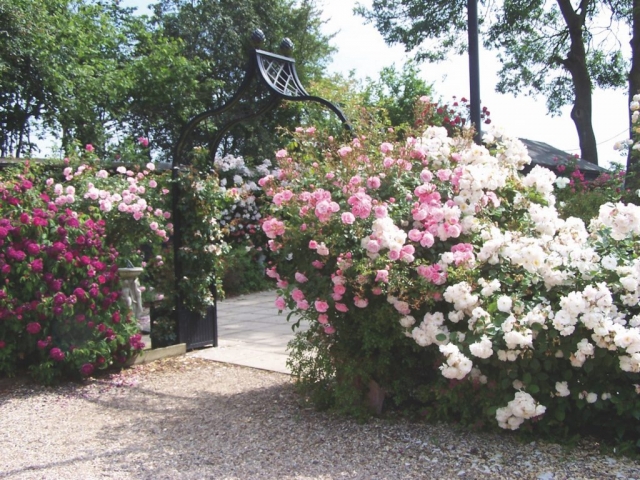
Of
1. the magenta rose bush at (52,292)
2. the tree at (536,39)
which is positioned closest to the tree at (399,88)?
the tree at (536,39)

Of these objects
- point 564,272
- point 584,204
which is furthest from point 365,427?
point 584,204

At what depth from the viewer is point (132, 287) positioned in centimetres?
583

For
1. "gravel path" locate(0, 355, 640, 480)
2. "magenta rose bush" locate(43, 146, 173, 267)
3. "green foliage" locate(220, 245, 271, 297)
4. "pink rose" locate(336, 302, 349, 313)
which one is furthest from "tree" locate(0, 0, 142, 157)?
"pink rose" locate(336, 302, 349, 313)

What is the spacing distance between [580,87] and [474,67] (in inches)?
446

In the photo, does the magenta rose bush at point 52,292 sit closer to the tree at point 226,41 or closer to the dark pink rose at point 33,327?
the dark pink rose at point 33,327

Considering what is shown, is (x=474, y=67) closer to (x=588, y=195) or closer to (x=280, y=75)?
(x=280, y=75)

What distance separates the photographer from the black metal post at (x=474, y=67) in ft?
14.9

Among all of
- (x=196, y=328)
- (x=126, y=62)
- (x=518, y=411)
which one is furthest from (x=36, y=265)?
(x=126, y=62)

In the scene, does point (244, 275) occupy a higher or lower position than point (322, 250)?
lower

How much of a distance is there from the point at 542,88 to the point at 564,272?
15.2 m

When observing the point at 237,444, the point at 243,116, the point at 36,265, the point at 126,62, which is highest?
the point at 126,62

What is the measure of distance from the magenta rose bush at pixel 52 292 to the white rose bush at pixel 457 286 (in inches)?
69.1

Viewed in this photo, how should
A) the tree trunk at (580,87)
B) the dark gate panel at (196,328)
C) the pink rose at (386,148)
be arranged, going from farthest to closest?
1. the tree trunk at (580,87)
2. the dark gate panel at (196,328)
3. the pink rose at (386,148)

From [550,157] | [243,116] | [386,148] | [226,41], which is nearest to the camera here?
[386,148]
